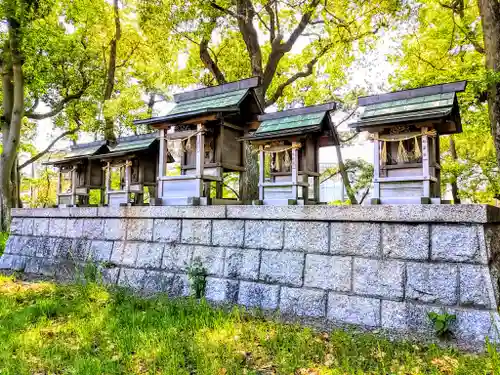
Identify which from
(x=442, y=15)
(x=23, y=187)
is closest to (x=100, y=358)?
(x=442, y=15)

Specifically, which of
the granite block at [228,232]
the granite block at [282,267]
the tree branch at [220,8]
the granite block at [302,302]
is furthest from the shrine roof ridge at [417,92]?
the tree branch at [220,8]

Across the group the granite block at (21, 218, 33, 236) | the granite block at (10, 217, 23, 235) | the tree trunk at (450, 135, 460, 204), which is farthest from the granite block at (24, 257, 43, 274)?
the tree trunk at (450, 135, 460, 204)

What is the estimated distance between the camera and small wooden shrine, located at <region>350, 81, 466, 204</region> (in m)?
5.33

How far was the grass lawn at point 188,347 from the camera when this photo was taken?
3.71 m

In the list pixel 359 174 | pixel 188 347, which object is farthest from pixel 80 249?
pixel 359 174

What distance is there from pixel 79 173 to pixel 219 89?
4677mm

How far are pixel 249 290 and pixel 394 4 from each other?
999 centimetres

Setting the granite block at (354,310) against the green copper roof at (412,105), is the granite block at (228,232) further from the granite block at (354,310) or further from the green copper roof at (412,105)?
the green copper roof at (412,105)

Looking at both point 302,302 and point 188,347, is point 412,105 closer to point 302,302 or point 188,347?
point 302,302

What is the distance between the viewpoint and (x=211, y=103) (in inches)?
275

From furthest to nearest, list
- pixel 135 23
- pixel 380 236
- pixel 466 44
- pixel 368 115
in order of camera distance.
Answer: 1. pixel 135 23
2. pixel 466 44
3. pixel 368 115
4. pixel 380 236

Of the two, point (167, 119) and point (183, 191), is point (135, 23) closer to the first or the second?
point (167, 119)

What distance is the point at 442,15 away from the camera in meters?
11.5

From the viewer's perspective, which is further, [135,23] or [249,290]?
[135,23]
